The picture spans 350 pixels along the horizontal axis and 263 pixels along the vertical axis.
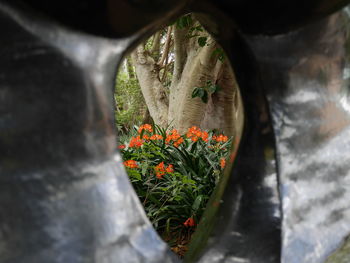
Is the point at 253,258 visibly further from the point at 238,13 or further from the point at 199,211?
the point at 199,211

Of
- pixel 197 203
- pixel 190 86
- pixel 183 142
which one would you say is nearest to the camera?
pixel 197 203

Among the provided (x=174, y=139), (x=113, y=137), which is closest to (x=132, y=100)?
(x=174, y=139)

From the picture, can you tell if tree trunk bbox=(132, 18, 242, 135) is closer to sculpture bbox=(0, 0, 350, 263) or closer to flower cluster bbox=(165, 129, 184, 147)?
flower cluster bbox=(165, 129, 184, 147)

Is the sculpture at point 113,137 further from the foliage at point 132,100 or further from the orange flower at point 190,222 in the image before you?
the foliage at point 132,100

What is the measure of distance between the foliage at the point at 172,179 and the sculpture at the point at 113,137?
1237 mm

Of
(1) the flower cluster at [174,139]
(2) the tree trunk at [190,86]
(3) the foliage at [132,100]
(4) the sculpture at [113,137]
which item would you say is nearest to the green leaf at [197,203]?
(1) the flower cluster at [174,139]

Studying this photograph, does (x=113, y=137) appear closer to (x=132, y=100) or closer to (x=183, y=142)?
(x=183, y=142)

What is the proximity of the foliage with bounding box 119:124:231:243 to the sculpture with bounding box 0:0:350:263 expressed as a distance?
1.24 meters

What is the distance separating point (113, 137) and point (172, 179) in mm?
1691

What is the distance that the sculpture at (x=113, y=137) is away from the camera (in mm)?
673

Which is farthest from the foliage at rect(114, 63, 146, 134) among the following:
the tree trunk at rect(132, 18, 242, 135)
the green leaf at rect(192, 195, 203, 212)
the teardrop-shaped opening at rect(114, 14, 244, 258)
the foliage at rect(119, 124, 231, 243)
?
the green leaf at rect(192, 195, 203, 212)

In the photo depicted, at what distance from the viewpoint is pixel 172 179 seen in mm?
2396

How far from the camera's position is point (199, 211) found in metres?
2.16

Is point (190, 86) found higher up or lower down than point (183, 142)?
higher up
